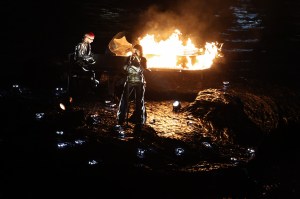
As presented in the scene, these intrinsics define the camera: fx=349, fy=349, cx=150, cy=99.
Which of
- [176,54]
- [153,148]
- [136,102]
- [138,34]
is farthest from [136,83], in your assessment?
[138,34]

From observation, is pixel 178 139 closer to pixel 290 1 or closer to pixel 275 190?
pixel 275 190

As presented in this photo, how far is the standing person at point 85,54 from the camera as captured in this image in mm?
11164

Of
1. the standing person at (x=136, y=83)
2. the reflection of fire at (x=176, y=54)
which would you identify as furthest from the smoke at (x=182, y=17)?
the standing person at (x=136, y=83)

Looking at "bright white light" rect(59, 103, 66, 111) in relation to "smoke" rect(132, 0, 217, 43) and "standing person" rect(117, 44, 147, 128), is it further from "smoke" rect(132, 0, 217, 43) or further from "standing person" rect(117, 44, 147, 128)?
"smoke" rect(132, 0, 217, 43)

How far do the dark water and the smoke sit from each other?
0.07 meters

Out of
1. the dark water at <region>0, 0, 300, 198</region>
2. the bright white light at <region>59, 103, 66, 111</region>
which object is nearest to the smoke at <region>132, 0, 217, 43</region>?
the dark water at <region>0, 0, 300, 198</region>

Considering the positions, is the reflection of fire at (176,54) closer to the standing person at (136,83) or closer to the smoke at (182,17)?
the standing person at (136,83)

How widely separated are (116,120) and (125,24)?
1481cm

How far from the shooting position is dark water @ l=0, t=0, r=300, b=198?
7172 mm

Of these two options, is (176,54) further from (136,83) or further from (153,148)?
(153,148)

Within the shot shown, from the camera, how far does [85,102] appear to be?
11.6 meters

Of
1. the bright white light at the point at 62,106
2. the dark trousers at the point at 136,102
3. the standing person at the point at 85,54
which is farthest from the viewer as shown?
the standing person at the point at 85,54

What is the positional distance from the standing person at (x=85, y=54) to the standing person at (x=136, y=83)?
2.37m

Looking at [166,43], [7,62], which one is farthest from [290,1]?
[7,62]
